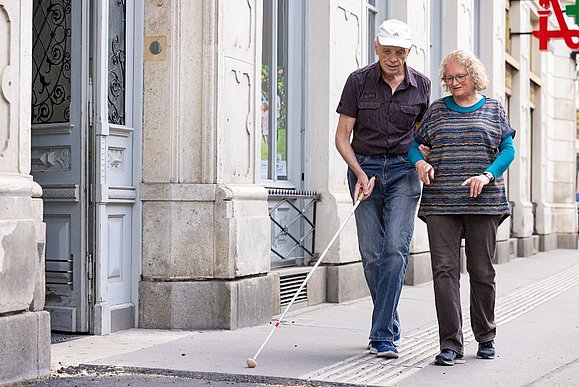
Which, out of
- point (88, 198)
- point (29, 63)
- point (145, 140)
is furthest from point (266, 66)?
point (29, 63)

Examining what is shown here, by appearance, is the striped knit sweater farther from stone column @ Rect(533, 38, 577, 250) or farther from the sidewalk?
Result: stone column @ Rect(533, 38, 577, 250)

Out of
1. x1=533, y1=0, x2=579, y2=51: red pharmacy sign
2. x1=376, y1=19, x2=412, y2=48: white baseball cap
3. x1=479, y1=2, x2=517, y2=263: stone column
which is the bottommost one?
x1=376, y1=19, x2=412, y2=48: white baseball cap

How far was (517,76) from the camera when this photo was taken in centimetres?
2080

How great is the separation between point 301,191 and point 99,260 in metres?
2.97

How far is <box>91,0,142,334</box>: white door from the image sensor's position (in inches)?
299

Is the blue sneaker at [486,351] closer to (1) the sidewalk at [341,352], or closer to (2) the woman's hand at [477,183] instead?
(1) the sidewalk at [341,352]

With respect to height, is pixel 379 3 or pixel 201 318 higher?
pixel 379 3

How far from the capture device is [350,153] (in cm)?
→ 683

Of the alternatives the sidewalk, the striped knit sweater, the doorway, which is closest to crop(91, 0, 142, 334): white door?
the doorway

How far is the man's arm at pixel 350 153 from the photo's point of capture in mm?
6715

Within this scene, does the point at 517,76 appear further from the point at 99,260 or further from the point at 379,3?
the point at 99,260

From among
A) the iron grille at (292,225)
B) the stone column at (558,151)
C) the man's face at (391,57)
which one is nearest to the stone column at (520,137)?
the stone column at (558,151)

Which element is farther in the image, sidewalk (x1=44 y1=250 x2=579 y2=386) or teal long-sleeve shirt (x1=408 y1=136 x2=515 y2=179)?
teal long-sleeve shirt (x1=408 y1=136 x2=515 y2=179)

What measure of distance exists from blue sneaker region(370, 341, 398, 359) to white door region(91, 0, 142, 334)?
6.65ft
